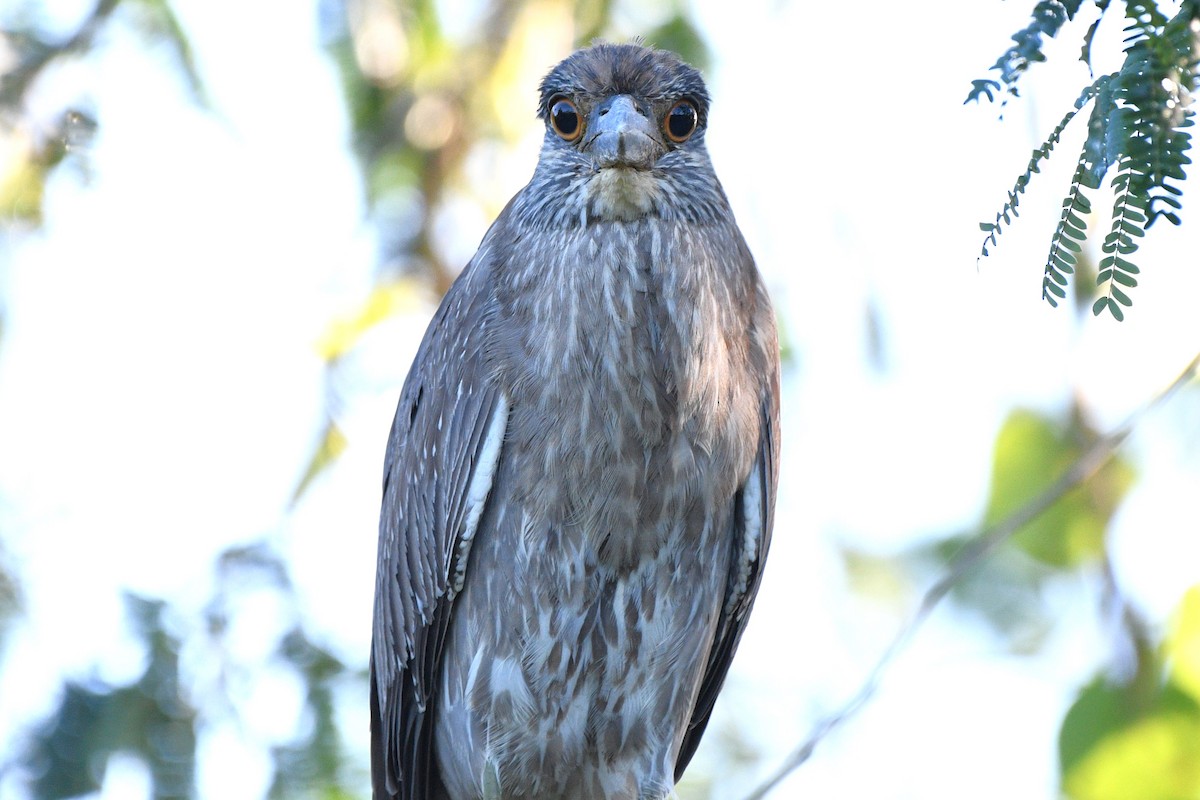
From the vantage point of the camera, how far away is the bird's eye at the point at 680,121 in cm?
372

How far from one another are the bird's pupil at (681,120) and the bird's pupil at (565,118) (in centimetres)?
28

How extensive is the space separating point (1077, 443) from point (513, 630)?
258 cm

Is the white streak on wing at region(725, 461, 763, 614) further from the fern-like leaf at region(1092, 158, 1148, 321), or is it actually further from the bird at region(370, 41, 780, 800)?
the fern-like leaf at region(1092, 158, 1148, 321)

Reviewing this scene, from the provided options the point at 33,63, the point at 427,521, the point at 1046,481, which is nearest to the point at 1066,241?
the point at 427,521

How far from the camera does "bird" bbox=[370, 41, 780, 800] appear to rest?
3.59m

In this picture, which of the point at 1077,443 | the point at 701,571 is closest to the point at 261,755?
the point at 701,571

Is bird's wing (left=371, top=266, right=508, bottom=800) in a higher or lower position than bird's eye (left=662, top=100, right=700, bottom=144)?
lower

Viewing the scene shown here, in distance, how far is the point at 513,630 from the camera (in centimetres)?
370

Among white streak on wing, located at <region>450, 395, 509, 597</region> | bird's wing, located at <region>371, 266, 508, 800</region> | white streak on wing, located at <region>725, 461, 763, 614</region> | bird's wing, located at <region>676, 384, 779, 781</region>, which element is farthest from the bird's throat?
white streak on wing, located at <region>725, 461, 763, 614</region>

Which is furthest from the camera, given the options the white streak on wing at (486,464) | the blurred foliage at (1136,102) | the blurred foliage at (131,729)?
the blurred foliage at (131,729)

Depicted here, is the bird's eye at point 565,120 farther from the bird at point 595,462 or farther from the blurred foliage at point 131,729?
the blurred foliage at point 131,729

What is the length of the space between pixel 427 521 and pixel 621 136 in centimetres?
134

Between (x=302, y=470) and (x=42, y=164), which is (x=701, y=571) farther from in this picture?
(x=42, y=164)

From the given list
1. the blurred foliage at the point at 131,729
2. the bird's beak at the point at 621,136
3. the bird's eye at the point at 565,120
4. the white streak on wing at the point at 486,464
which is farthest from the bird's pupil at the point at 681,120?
the blurred foliage at the point at 131,729
